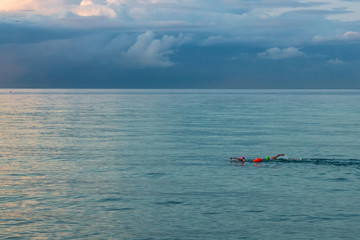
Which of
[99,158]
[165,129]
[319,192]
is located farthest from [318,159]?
[165,129]

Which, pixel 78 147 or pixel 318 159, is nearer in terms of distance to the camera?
pixel 318 159

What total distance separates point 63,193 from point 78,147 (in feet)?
71.9

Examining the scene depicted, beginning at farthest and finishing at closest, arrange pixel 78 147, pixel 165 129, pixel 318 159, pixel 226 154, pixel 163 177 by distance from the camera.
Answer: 1. pixel 165 129
2. pixel 78 147
3. pixel 226 154
4. pixel 318 159
5. pixel 163 177

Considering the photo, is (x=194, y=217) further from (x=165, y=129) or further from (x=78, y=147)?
(x=165, y=129)

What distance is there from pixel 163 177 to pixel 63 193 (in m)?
7.69

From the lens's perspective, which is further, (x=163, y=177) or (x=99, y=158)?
(x=99, y=158)

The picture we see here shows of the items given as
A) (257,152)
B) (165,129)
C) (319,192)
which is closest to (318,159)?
(257,152)

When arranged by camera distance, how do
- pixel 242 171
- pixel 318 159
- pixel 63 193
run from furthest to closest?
1. pixel 318 159
2. pixel 242 171
3. pixel 63 193

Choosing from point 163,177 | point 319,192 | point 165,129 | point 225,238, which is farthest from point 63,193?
point 165,129

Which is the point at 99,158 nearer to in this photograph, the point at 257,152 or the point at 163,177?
the point at 163,177

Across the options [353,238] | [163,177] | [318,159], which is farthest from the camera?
[318,159]

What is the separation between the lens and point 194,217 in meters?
25.7

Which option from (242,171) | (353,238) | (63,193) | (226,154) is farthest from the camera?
(226,154)

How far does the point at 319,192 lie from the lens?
3136 cm
